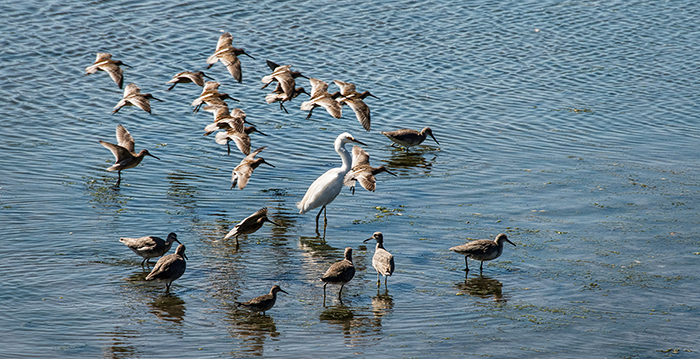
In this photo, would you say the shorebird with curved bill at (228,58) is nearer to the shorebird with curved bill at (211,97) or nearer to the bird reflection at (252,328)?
the shorebird with curved bill at (211,97)

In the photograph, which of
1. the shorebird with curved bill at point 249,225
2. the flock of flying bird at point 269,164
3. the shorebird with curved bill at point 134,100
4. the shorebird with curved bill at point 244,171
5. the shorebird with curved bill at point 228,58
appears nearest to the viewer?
the flock of flying bird at point 269,164

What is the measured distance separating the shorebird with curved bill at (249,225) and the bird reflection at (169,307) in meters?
1.85

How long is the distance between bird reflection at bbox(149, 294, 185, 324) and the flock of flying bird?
21 centimetres

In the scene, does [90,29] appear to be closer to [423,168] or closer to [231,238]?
[423,168]

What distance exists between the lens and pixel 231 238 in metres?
13.5

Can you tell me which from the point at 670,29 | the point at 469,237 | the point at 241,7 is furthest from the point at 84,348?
the point at 670,29

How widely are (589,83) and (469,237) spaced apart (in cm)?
1214

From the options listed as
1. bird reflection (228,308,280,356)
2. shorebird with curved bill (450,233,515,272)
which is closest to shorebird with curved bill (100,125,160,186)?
bird reflection (228,308,280,356)

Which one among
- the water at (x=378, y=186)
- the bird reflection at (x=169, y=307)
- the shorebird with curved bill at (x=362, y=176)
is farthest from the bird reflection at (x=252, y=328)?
the shorebird with curved bill at (x=362, y=176)

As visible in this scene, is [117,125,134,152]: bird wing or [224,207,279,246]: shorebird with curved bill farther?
[117,125,134,152]: bird wing

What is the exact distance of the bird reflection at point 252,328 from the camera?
390 inches

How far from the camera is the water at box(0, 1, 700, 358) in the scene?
1055 centimetres

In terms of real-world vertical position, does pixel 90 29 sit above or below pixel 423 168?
above

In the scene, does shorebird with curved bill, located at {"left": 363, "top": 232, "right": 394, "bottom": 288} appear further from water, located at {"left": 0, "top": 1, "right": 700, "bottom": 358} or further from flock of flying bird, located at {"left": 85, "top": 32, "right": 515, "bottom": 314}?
water, located at {"left": 0, "top": 1, "right": 700, "bottom": 358}
